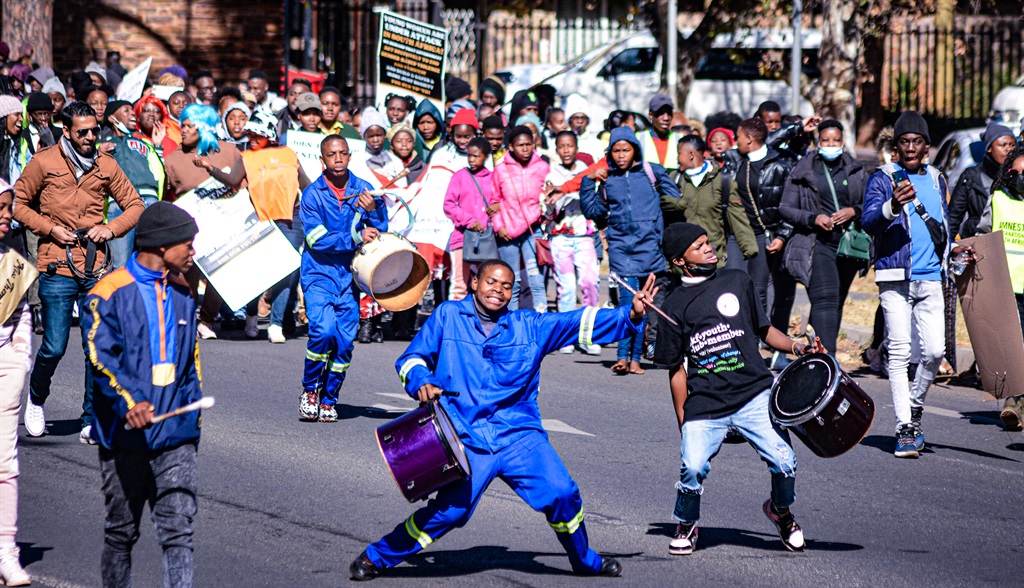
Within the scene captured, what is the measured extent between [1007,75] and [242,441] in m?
26.6

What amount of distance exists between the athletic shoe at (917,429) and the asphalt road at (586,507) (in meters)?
0.10

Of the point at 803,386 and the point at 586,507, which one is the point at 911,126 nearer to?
the point at 803,386

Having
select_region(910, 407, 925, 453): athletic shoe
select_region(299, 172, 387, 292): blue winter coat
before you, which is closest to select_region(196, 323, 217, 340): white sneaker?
select_region(299, 172, 387, 292): blue winter coat

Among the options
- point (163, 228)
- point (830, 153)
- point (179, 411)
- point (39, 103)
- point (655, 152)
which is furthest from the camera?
point (655, 152)

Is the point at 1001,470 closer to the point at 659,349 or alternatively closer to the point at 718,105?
the point at 659,349

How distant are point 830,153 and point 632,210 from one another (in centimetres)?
176

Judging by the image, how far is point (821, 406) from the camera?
6.64 m

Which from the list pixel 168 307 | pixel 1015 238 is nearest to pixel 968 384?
pixel 1015 238

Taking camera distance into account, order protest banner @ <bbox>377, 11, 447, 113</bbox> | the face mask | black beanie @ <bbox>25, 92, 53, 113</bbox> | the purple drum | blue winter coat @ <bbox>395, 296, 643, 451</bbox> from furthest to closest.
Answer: protest banner @ <bbox>377, 11, 447, 113</bbox> → black beanie @ <bbox>25, 92, 53, 113</bbox> → the face mask → blue winter coat @ <bbox>395, 296, 643, 451</bbox> → the purple drum

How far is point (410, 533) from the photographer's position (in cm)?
615

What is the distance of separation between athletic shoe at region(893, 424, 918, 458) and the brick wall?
52.4 ft

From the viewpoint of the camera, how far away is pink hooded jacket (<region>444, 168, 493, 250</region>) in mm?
12688

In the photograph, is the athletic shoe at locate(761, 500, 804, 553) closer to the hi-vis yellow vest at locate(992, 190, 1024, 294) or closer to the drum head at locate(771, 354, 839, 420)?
the drum head at locate(771, 354, 839, 420)

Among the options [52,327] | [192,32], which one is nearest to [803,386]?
[52,327]
